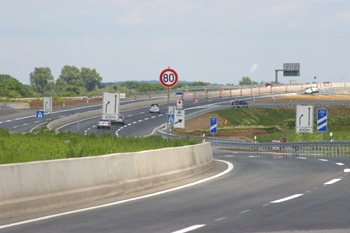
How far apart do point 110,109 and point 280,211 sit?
17977 mm

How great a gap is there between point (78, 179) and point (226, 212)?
3.10 m

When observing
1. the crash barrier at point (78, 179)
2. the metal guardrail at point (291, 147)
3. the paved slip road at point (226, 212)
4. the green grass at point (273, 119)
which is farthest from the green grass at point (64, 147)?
the green grass at point (273, 119)

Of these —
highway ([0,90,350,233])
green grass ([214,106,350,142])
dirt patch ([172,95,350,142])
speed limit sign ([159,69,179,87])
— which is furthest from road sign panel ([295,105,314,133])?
green grass ([214,106,350,142])

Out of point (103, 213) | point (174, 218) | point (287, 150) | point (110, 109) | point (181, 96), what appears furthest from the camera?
point (181, 96)

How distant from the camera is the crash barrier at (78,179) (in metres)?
12.5

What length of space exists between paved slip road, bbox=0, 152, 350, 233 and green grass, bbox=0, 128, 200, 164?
2225 millimetres

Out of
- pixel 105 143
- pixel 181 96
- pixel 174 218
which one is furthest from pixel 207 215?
pixel 181 96

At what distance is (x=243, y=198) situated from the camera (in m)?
15.0

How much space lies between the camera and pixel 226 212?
12.7 meters

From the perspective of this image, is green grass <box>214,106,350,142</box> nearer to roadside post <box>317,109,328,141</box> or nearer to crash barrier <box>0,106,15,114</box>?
crash barrier <box>0,106,15,114</box>

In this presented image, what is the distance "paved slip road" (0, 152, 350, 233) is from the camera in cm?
1097

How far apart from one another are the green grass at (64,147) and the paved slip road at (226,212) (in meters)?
2.22

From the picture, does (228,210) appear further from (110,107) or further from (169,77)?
(110,107)

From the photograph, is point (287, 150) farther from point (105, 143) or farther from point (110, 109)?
point (105, 143)
